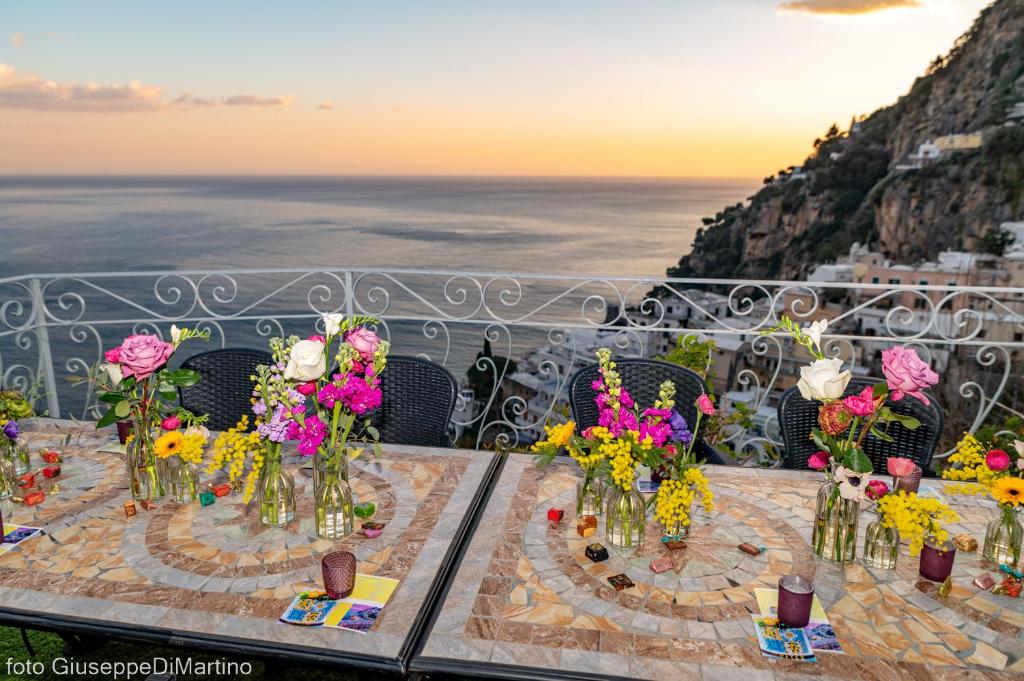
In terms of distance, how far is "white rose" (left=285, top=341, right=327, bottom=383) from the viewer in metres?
1.59

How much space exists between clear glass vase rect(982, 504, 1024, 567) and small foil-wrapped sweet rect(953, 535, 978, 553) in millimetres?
26

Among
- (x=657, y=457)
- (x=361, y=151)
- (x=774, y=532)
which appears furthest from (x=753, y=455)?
(x=361, y=151)

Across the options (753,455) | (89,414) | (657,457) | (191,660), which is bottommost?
(191,660)

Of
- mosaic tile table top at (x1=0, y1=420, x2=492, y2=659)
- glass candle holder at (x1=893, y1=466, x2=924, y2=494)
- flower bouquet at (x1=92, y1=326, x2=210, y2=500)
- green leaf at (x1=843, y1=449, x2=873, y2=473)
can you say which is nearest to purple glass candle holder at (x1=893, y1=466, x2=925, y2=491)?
glass candle holder at (x1=893, y1=466, x2=924, y2=494)

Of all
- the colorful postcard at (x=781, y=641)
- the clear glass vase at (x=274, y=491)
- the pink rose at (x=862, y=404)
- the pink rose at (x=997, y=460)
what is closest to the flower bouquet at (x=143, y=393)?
the clear glass vase at (x=274, y=491)

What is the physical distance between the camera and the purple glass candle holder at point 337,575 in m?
1.47

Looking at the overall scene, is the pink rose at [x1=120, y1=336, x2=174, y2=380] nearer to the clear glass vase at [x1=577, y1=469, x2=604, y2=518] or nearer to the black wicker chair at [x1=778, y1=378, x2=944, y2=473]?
the clear glass vase at [x1=577, y1=469, x2=604, y2=518]

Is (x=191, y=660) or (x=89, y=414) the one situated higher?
(x=89, y=414)

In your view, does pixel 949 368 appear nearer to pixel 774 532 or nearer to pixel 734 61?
pixel 734 61

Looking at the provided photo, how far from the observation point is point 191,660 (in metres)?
2.47

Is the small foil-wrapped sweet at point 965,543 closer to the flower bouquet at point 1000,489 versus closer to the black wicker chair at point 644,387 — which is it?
the flower bouquet at point 1000,489

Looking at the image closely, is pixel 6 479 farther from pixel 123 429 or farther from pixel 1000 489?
pixel 1000 489

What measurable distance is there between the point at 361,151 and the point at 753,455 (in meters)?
24.2

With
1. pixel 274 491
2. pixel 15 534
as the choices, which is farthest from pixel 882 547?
pixel 15 534
